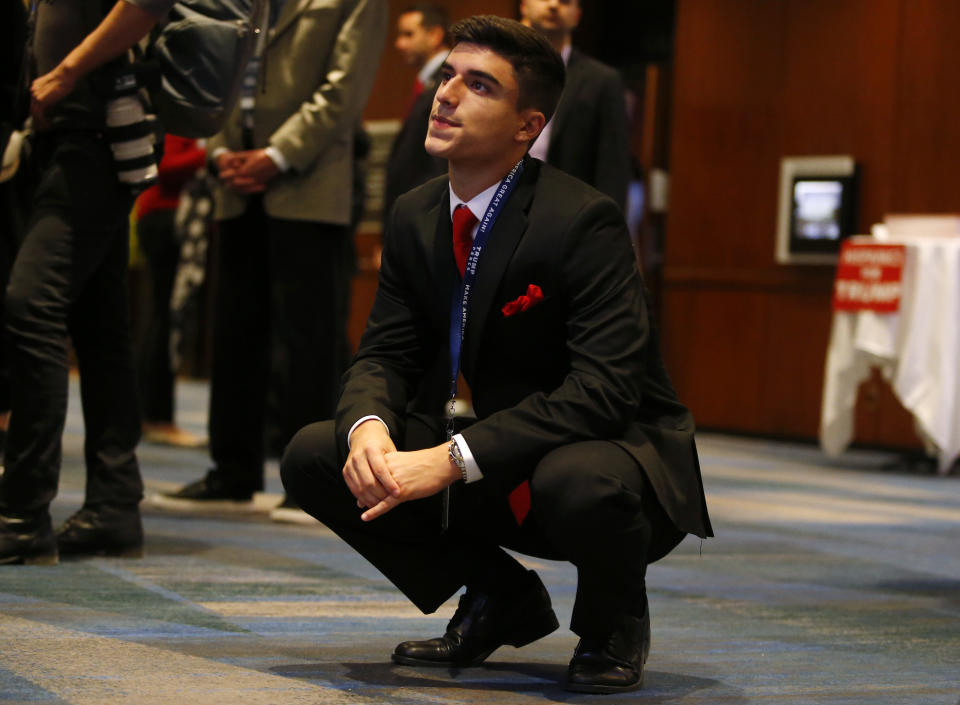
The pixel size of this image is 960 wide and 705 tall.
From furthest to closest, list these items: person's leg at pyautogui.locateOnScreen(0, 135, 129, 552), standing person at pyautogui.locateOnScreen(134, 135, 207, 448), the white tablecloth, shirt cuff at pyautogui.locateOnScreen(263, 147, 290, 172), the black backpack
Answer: the white tablecloth → standing person at pyautogui.locateOnScreen(134, 135, 207, 448) → shirt cuff at pyautogui.locateOnScreen(263, 147, 290, 172) → the black backpack → person's leg at pyautogui.locateOnScreen(0, 135, 129, 552)

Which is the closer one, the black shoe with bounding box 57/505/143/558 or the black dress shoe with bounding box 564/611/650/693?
the black dress shoe with bounding box 564/611/650/693

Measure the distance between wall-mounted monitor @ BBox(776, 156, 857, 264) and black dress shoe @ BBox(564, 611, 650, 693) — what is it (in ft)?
16.5

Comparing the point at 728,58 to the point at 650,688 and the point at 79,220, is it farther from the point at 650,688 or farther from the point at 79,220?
the point at 650,688

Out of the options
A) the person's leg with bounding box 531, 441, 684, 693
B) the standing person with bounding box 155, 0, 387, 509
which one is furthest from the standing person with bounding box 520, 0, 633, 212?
the person's leg with bounding box 531, 441, 684, 693

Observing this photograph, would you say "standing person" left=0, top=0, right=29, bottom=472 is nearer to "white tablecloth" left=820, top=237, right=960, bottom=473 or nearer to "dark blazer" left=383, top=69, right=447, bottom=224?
"dark blazer" left=383, top=69, right=447, bottom=224

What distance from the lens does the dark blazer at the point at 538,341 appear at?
7.11ft

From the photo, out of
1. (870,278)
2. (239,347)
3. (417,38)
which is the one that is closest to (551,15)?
(239,347)

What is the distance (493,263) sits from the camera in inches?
88.6

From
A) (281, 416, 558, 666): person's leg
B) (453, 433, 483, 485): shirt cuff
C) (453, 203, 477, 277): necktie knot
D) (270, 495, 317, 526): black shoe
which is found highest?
(453, 203, 477, 277): necktie knot

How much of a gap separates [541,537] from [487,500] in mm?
109

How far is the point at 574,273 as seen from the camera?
87.6 inches

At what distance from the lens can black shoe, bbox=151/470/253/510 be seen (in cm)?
397

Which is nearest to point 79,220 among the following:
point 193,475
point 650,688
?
point 650,688

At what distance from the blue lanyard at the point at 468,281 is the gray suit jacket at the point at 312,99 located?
1.60 metres
